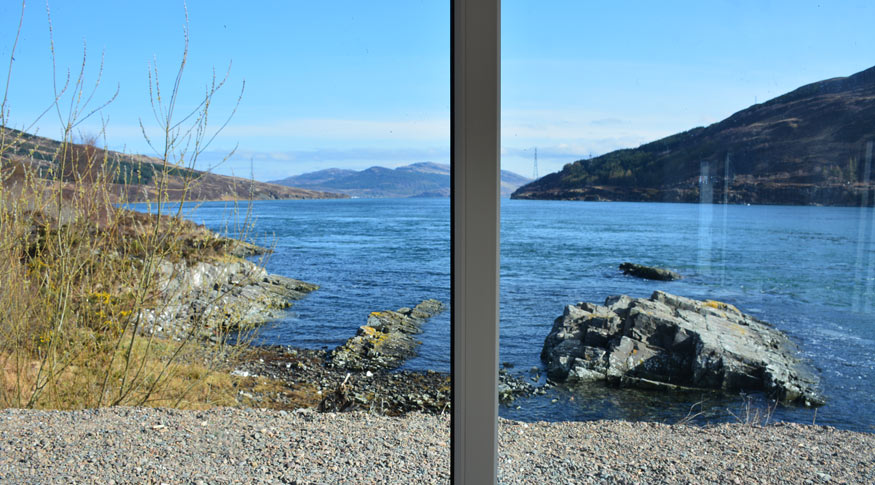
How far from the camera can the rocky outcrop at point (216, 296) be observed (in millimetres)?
1734

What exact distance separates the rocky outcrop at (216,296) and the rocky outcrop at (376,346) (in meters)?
0.22

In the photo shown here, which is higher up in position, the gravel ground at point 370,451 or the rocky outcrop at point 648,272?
the rocky outcrop at point 648,272

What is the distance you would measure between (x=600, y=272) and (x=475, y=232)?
0.62 meters

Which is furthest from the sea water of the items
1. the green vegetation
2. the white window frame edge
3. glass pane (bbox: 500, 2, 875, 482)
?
the white window frame edge

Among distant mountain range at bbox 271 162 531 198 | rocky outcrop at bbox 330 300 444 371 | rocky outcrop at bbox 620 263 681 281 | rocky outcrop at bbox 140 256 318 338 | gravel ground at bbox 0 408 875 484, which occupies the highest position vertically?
distant mountain range at bbox 271 162 531 198

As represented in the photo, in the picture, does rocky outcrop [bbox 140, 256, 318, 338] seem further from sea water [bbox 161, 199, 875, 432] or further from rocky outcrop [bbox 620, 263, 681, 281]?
rocky outcrop [bbox 620, 263, 681, 281]

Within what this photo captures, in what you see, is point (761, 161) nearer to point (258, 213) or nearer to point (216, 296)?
point (258, 213)

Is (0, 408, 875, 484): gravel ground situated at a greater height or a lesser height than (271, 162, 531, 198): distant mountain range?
lesser

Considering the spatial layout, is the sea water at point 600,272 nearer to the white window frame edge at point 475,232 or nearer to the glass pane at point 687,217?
the glass pane at point 687,217

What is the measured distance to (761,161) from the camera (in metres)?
1.41

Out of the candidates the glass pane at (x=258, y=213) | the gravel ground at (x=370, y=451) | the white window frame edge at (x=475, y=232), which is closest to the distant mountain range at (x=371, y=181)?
the glass pane at (x=258, y=213)

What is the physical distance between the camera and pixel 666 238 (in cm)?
144

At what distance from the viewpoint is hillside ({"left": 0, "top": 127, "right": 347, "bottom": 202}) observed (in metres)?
1.61

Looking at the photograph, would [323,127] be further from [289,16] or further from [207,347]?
[207,347]
